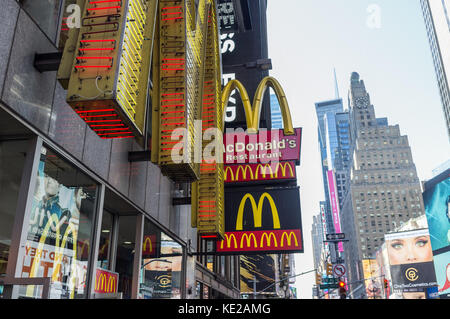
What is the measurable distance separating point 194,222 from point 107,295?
4.45m

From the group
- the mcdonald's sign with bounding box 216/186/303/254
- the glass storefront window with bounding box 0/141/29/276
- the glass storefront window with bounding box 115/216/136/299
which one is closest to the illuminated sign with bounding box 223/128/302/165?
the mcdonald's sign with bounding box 216/186/303/254

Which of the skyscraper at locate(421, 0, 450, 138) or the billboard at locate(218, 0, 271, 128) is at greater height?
the skyscraper at locate(421, 0, 450, 138)

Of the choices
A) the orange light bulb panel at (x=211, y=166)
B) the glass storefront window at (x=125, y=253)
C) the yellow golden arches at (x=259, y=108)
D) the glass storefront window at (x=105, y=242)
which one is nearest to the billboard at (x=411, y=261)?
the yellow golden arches at (x=259, y=108)

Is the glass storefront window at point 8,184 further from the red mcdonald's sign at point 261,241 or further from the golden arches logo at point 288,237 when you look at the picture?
the golden arches logo at point 288,237

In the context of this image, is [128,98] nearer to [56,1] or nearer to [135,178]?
[56,1]

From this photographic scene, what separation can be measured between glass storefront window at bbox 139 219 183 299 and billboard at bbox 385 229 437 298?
288ft

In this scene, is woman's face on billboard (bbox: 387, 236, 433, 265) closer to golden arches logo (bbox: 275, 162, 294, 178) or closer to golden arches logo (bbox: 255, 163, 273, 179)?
golden arches logo (bbox: 275, 162, 294, 178)

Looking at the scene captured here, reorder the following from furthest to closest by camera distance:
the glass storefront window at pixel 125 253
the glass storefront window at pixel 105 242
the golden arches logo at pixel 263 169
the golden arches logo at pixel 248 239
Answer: the golden arches logo at pixel 263 169 < the golden arches logo at pixel 248 239 < the glass storefront window at pixel 125 253 < the glass storefront window at pixel 105 242

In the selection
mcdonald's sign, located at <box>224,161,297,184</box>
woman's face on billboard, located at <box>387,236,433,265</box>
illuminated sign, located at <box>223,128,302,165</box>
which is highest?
woman's face on billboard, located at <box>387,236,433,265</box>

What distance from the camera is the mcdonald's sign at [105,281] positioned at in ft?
25.2

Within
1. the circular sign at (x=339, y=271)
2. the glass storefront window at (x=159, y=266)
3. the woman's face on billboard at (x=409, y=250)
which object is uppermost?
the woman's face on billboard at (x=409, y=250)

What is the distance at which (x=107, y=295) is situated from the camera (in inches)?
279

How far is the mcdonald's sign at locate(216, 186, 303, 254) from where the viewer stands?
12.6m
